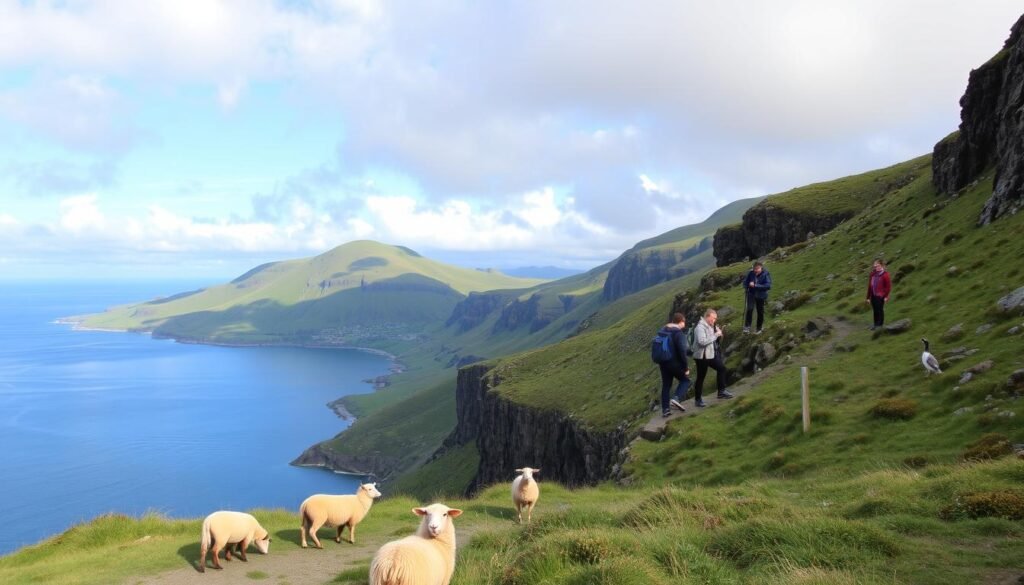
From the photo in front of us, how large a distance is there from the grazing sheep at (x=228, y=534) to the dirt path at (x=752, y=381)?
18.8 meters

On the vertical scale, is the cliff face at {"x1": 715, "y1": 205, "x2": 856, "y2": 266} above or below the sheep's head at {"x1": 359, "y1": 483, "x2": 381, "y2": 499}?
above

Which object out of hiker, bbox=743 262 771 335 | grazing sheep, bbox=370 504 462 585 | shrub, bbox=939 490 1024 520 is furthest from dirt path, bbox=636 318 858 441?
grazing sheep, bbox=370 504 462 585

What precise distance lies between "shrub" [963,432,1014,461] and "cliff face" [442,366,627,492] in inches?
634

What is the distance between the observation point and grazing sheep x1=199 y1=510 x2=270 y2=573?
14.4 m

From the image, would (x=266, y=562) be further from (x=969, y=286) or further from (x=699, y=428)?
(x=969, y=286)

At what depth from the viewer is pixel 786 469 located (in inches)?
806

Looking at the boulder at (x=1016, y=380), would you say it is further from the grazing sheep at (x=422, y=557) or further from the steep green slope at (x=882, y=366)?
the grazing sheep at (x=422, y=557)

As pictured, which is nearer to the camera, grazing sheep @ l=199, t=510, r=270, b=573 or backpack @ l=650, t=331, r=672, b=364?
grazing sheep @ l=199, t=510, r=270, b=573

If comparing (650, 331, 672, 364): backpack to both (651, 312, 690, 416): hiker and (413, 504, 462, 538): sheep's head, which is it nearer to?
(651, 312, 690, 416): hiker

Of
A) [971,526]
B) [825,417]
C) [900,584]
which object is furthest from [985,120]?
[900,584]

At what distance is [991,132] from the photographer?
47.4 m

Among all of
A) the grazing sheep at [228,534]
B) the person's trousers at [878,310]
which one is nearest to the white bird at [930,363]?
the person's trousers at [878,310]

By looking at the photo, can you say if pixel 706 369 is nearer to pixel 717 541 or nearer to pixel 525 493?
pixel 525 493

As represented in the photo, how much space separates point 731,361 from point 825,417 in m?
12.7
